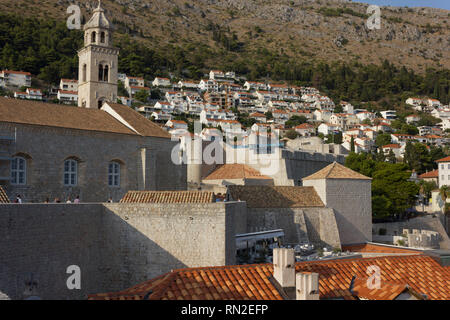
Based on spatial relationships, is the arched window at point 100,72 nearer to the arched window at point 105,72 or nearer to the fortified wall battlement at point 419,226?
the arched window at point 105,72

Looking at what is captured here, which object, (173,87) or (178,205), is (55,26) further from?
(178,205)

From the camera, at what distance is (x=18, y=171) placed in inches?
797

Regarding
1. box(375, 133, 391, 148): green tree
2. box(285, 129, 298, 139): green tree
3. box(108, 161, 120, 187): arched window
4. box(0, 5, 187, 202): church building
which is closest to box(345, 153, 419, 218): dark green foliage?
box(0, 5, 187, 202): church building

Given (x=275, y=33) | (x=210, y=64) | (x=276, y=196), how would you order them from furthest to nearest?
(x=275, y=33), (x=210, y=64), (x=276, y=196)

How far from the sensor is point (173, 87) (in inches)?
4636

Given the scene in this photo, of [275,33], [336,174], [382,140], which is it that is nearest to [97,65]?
[336,174]

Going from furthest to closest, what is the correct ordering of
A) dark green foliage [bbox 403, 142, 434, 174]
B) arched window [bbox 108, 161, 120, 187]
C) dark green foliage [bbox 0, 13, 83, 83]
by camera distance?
dark green foliage [bbox 0, 13, 83, 83] → dark green foliage [bbox 403, 142, 434, 174] → arched window [bbox 108, 161, 120, 187]

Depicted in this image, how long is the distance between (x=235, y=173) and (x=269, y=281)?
83.5ft

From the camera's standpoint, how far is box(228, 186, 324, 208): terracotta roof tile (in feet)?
83.3

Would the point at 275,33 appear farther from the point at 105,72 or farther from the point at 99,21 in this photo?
the point at 105,72

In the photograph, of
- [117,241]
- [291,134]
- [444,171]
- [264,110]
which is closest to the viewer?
[117,241]

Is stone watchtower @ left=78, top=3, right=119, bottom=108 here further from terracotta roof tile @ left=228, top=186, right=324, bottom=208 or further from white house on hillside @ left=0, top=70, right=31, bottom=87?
white house on hillside @ left=0, top=70, right=31, bottom=87

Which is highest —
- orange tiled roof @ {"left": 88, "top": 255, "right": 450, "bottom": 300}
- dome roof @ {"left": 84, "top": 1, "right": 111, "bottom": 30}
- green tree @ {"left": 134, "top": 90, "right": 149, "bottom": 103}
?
green tree @ {"left": 134, "top": 90, "right": 149, "bottom": 103}

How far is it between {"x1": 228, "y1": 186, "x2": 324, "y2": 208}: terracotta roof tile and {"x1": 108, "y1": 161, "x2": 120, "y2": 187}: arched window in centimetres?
621
